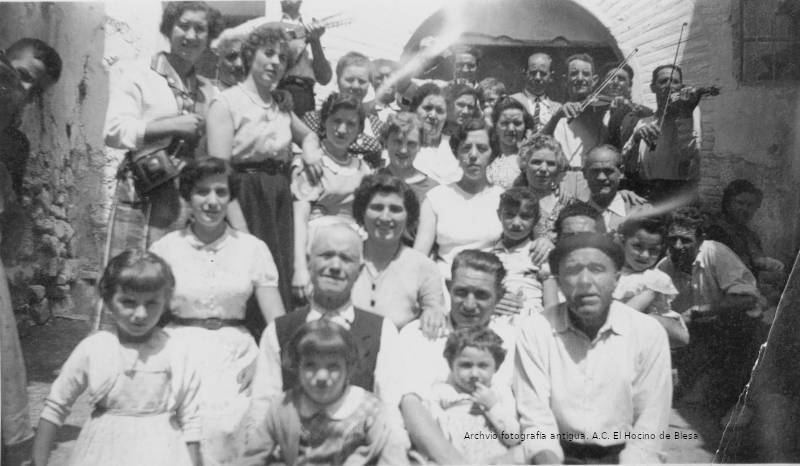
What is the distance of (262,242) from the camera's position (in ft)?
10.5

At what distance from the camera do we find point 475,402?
3004mm

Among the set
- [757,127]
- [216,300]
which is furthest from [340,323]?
[757,127]

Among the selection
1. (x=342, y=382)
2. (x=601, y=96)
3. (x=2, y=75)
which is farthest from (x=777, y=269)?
(x=2, y=75)

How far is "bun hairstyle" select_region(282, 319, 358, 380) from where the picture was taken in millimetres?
2865

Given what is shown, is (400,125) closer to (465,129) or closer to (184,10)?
(465,129)

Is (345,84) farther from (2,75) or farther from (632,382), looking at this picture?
(632,382)

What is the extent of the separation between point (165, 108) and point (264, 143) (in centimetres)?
40

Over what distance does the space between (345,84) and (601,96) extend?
105 centimetres

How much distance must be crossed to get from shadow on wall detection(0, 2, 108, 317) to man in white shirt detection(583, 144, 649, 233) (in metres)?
1.95

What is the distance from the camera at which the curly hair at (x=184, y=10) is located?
3305 mm

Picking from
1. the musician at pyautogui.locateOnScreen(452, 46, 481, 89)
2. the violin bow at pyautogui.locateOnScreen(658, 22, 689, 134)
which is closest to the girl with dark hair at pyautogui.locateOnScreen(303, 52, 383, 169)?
the musician at pyautogui.locateOnScreen(452, 46, 481, 89)

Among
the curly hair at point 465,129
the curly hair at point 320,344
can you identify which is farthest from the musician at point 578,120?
the curly hair at point 320,344

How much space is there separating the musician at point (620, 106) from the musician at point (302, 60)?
117 cm

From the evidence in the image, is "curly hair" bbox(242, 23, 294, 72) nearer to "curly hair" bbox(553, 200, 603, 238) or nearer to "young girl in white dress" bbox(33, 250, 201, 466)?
"young girl in white dress" bbox(33, 250, 201, 466)
